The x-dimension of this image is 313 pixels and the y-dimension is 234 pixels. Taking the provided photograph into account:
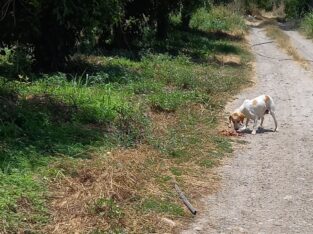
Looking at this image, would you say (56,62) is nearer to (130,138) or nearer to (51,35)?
(51,35)

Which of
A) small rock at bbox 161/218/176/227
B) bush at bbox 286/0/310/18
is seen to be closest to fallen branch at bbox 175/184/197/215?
small rock at bbox 161/218/176/227

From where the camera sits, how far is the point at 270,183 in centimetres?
662

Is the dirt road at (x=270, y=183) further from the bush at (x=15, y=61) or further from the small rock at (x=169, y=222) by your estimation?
the bush at (x=15, y=61)

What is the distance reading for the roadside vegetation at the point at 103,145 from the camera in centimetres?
502

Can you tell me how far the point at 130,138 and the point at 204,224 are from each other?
2.29 meters

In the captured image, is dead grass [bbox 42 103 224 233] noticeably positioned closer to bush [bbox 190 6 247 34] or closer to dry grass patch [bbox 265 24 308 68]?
dry grass patch [bbox 265 24 308 68]

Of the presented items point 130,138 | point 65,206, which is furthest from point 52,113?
point 65,206

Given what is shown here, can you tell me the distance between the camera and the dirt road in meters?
5.39

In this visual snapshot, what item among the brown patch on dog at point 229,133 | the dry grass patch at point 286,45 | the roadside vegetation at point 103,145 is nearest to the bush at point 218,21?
the dry grass patch at point 286,45

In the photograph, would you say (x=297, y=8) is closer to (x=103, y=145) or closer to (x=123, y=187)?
(x=103, y=145)

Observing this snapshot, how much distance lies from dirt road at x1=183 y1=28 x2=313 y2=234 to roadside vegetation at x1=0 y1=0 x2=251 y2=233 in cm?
28

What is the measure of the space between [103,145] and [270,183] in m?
2.11

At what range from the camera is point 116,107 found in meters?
8.53

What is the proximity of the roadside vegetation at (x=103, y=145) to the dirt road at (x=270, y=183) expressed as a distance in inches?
10.8
